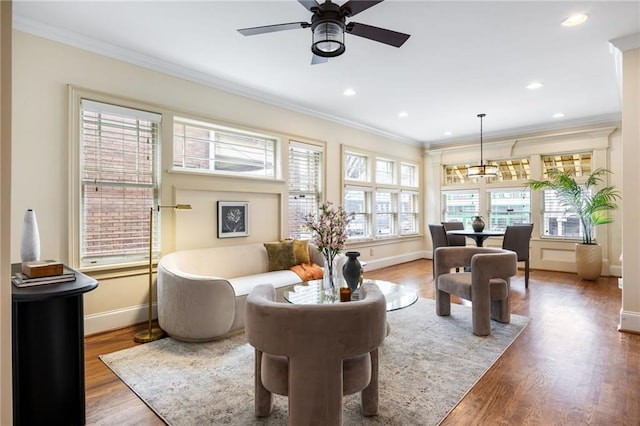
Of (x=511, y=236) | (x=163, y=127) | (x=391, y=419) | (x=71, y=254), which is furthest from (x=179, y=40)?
(x=511, y=236)

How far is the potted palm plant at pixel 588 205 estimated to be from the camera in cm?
554

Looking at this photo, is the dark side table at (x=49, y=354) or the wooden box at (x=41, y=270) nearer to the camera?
the dark side table at (x=49, y=354)

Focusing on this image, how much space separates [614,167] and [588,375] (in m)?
5.04

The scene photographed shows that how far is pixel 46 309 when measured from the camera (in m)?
1.83

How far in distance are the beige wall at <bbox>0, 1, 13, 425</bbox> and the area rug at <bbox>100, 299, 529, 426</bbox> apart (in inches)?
36.8

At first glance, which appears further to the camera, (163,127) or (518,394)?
(163,127)

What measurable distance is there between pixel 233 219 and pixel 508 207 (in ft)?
18.9

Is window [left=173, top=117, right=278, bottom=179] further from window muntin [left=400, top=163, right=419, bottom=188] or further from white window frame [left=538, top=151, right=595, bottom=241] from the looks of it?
white window frame [left=538, top=151, right=595, bottom=241]

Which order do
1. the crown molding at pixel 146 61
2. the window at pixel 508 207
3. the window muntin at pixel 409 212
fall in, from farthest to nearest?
the window muntin at pixel 409 212 < the window at pixel 508 207 < the crown molding at pixel 146 61

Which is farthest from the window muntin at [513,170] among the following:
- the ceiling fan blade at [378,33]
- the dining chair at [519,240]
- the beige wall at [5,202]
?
the beige wall at [5,202]

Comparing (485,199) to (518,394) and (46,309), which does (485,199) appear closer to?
(518,394)

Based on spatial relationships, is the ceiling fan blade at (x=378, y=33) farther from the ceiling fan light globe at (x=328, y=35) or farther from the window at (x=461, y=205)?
the window at (x=461, y=205)

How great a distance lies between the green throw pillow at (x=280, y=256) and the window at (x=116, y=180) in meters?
1.36

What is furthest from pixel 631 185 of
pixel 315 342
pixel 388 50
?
pixel 315 342
